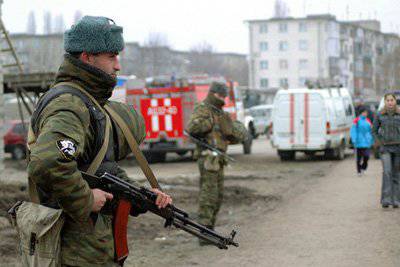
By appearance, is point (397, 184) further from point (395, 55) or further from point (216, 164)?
point (395, 55)

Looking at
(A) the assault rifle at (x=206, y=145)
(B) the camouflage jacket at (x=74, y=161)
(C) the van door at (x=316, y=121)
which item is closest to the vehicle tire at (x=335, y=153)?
(C) the van door at (x=316, y=121)

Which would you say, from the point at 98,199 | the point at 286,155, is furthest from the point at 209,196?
the point at 286,155

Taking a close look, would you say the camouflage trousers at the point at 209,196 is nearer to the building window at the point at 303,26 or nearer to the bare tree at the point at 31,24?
the building window at the point at 303,26

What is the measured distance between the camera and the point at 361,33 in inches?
4779

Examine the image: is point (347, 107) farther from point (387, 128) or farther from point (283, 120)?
point (387, 128)

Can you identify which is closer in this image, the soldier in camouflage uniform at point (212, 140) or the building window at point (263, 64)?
the soldier in camouflage uniform at point (212, 140)

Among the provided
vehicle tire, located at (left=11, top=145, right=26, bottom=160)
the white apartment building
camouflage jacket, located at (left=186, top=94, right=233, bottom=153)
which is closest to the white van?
vehicle tire, located at (left=11, top=145, right=26, bottom=160)

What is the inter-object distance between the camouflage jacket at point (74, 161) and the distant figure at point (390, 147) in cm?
875

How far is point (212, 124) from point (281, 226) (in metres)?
2.10

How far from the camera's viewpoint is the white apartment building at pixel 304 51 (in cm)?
10981

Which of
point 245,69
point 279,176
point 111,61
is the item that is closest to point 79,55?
point 111,61

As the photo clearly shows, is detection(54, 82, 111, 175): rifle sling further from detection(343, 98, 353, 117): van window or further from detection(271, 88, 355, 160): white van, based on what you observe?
detection(343, 98, 353, 117): van window

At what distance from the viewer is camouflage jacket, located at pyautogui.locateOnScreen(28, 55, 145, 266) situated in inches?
140

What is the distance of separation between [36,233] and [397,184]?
30.8ft
